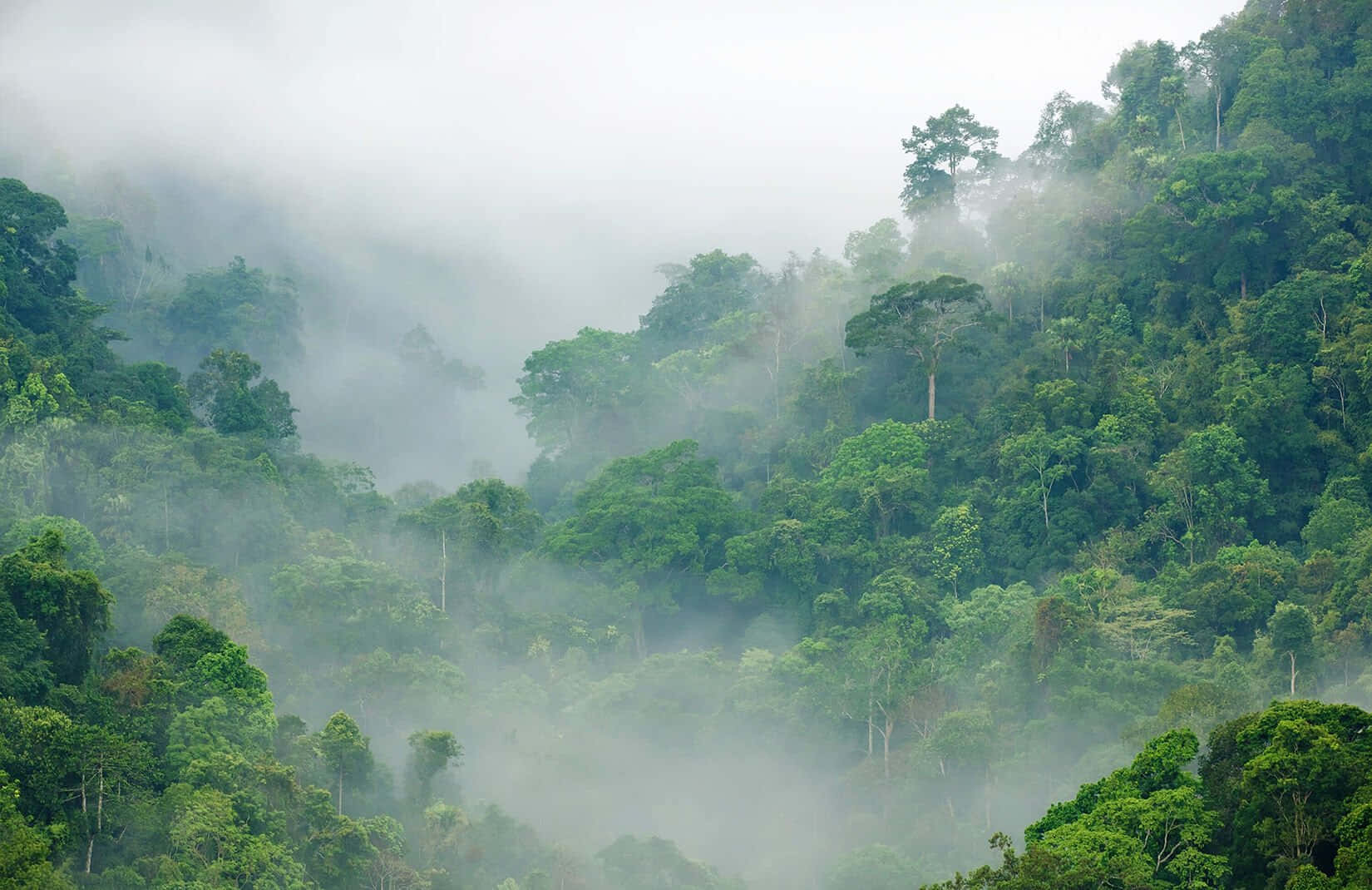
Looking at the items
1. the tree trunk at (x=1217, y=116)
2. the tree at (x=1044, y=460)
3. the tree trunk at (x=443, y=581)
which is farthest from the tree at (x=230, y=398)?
the tree trunk at (x=1217, y=116)

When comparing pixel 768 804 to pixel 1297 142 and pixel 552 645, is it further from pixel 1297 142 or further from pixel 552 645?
pixel 1297 142

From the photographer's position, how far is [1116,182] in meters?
55.8

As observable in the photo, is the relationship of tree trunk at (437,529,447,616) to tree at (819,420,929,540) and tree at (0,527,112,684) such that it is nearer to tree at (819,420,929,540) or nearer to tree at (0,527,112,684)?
tree at (819,420,929,540)

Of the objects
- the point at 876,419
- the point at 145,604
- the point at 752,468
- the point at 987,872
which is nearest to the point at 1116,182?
the point at 876,419

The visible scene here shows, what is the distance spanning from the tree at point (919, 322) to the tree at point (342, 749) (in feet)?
62.7

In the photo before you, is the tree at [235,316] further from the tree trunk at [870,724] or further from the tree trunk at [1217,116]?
the tree trunk at [1217,116]

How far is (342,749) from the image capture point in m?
40.6

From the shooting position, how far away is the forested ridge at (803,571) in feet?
123

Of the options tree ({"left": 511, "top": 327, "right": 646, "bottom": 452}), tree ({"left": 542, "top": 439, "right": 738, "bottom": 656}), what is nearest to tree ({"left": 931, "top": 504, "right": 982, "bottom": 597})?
tree ({"left": 542, "top": 439, "right": 738, "bottom": 656})

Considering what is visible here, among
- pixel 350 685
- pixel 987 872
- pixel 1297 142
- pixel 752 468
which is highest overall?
pixel 1297 142

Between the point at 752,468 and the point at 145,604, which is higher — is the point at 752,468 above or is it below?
above

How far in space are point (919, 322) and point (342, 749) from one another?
20.8 m

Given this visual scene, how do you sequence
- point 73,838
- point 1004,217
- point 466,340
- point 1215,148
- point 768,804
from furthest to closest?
1. point 466,340
2. point 1004,217
3. point 1215,148
4. point 768,804
5. point 73,838

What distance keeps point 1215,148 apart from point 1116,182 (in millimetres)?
2780
